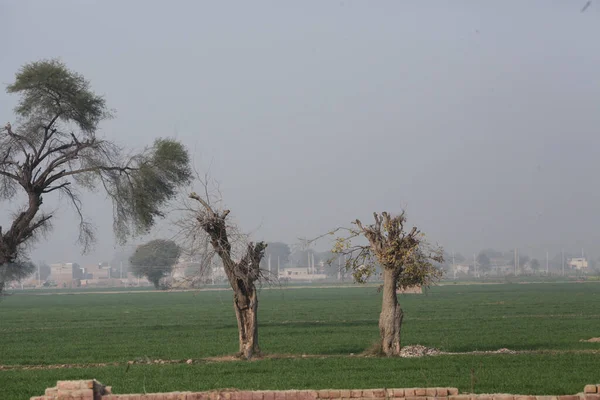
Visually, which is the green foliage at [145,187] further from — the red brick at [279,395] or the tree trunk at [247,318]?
the red brick at [279,395]

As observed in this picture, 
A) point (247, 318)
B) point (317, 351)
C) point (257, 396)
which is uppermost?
point (247, 318)

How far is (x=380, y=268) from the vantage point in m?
30.4

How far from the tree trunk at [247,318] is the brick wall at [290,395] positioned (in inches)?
538

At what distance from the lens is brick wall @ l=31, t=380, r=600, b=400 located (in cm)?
1561

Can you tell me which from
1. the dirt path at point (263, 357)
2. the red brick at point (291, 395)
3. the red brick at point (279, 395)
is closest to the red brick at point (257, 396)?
the red brick at point (279, 395)

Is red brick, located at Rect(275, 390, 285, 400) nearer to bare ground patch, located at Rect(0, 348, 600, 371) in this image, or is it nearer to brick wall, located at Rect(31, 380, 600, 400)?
brick wall, located at Rect(31, 380, 600, 400)

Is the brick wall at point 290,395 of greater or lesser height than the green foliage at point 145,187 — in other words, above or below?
below

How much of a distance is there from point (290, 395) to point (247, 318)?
14.4m

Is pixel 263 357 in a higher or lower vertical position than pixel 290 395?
lower

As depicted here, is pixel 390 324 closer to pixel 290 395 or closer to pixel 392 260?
pixel 392 260

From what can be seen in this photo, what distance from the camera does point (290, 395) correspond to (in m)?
15.7

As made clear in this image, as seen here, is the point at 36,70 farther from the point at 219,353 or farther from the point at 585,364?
the point at 585,364

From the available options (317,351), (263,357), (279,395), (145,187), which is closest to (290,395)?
(279,395)

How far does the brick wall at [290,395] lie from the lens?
51.2ft
